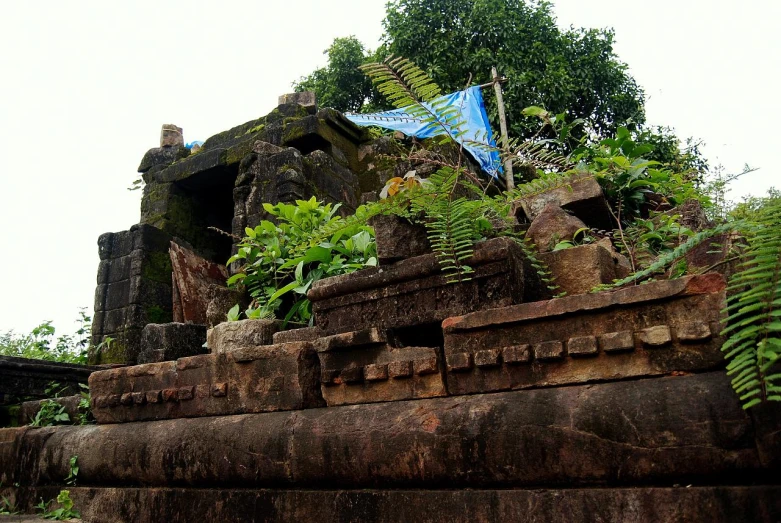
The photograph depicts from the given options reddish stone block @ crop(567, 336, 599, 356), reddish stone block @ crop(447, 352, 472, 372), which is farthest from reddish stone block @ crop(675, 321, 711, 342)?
reddish stone block @ crop(447, 352, 472, 372)

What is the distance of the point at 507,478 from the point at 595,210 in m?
1.68

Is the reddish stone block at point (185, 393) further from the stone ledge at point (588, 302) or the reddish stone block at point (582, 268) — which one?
the reddish stone block at point (582, 268)

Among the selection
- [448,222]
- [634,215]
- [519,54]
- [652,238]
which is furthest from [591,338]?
[519,54]

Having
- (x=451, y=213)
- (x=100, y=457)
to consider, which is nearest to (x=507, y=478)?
(x=451, y=213)

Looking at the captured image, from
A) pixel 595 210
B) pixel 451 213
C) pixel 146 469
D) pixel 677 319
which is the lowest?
pixel 146 469

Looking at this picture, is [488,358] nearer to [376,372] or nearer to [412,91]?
[376,372]

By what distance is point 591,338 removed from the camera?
2227mm

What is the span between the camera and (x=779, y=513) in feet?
5.78

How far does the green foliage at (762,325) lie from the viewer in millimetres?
1756

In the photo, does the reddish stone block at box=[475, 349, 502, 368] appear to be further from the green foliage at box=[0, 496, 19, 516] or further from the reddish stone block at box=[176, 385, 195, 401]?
the green foliage at box=[0, 496, 19, 516]

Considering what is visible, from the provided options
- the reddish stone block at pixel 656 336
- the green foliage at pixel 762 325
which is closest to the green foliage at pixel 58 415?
the reddish stone block at pixel 656 336

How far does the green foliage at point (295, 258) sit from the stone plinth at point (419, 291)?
31cm

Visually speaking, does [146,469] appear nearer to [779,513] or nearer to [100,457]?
[100,457]

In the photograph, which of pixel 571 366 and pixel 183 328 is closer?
pixel 571 366
